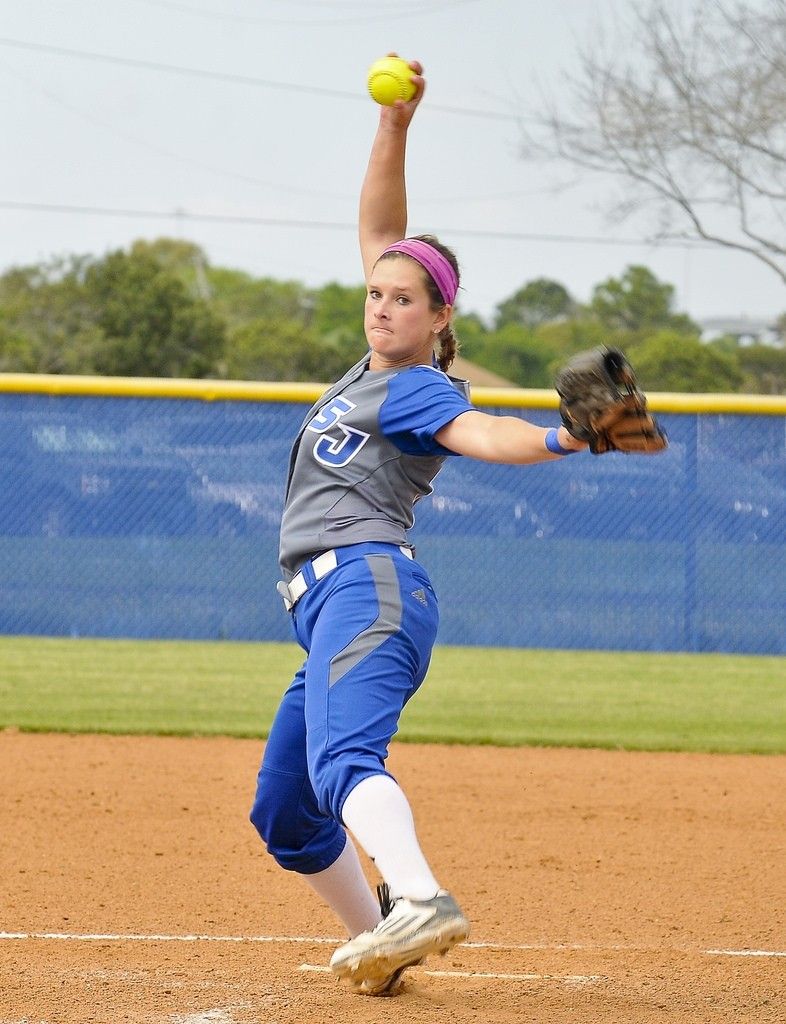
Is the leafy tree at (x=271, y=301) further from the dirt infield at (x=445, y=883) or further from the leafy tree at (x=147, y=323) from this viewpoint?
the dirt infield at (x=445, y=883)

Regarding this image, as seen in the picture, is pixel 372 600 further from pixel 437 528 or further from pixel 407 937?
pixel 437 528

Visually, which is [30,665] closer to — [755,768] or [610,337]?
[755,768]

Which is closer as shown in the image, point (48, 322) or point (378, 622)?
point (378, 622)

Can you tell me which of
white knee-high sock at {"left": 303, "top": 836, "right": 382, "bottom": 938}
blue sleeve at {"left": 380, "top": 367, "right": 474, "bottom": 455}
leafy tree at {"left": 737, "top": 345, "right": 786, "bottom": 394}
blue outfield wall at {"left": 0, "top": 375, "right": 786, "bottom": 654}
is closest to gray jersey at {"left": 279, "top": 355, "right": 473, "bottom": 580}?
blue sleeve at {"left": 380, "top": 367, "right": 474, "bottom": 455}

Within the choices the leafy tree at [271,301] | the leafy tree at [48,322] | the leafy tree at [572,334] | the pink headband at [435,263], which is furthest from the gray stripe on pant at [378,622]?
the leafy tree at [271,301]

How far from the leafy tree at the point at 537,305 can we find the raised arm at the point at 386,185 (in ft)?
201

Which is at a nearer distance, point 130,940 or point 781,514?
point 130,940

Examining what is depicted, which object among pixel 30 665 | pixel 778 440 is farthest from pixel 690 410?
pixel 30 665

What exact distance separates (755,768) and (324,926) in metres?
3.48

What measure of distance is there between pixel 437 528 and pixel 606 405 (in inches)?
315

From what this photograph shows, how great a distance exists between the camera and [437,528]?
1045cm

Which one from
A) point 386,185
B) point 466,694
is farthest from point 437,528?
point 386,185

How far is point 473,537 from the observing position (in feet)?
34.3

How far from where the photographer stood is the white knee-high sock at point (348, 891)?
3.25m
